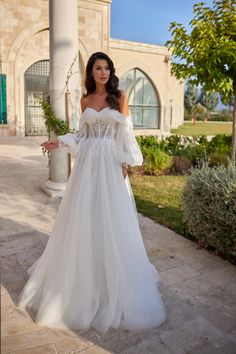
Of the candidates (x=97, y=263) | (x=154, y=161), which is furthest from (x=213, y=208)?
(x=154, y=161)

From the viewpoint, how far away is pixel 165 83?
2127cm

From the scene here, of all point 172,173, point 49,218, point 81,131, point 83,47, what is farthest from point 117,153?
point 83,47

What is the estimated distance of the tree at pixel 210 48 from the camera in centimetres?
616

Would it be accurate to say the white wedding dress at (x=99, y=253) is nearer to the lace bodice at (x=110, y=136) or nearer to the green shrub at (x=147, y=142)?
the lace bodice at (x=110, y=136)

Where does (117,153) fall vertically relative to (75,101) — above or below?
below

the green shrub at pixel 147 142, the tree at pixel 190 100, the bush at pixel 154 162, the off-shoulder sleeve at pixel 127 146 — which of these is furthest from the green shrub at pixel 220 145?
the tree at pixel 190 100

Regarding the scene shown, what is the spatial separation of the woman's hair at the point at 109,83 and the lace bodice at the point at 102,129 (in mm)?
142

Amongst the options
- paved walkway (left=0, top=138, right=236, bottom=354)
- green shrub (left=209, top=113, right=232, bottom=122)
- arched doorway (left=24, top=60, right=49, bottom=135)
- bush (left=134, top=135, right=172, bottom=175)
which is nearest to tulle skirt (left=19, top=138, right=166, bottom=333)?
paved walkway (left=0, top=138, right=236, bottom=354)

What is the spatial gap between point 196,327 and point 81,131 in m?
1.71

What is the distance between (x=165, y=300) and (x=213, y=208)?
122 centimetres

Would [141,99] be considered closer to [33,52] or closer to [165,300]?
[33,52]

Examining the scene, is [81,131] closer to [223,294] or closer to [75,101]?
[223,294]

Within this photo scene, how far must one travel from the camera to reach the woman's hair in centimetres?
260

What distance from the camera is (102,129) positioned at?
2650mm
